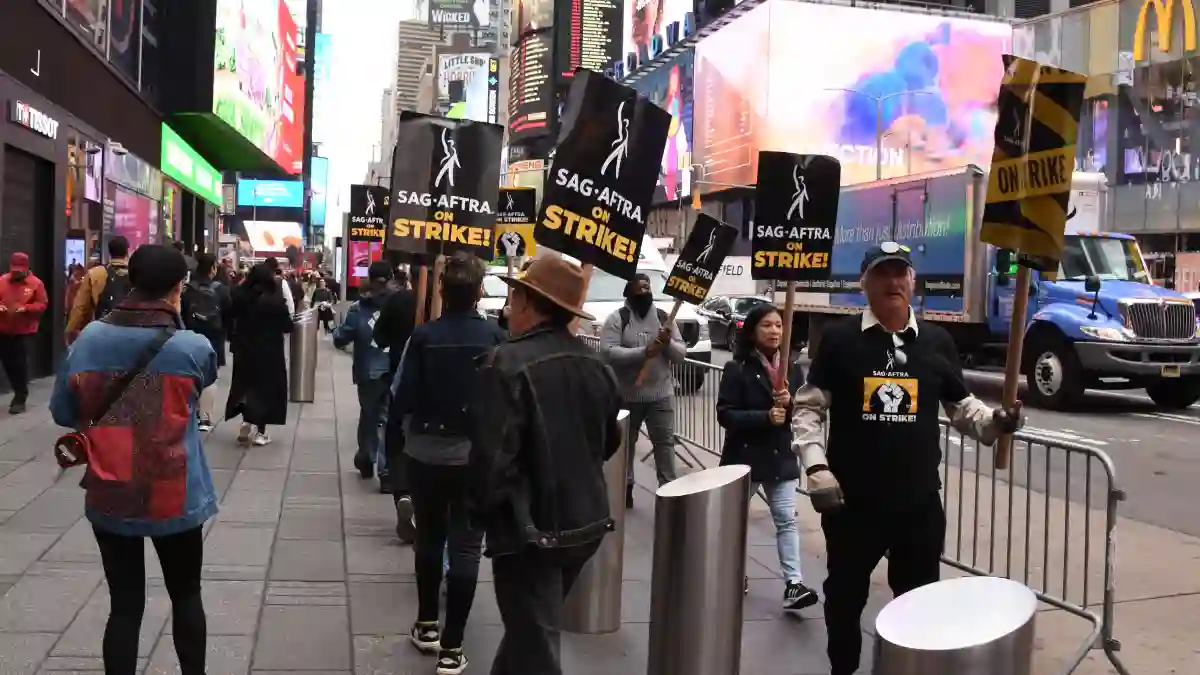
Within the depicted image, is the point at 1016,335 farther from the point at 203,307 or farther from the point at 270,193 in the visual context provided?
the point at 270,193

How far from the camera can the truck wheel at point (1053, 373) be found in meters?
16.6

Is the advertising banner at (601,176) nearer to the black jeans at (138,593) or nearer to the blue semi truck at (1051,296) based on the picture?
the black jeans at (138,593)

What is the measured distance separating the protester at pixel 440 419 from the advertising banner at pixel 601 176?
50cm

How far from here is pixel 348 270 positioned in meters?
34.2

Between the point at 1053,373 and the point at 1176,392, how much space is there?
2.03 metres

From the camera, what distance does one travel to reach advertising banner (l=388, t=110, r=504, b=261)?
26.5 feet

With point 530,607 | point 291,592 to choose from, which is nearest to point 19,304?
point 291,592

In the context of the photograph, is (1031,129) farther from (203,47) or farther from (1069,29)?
(1069,29)

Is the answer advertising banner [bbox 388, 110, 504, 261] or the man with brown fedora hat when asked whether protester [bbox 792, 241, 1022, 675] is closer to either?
the man with brown fedora hat

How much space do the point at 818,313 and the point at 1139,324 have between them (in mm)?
9877

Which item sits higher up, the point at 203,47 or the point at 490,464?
the point at 203,47

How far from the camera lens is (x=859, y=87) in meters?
66.1

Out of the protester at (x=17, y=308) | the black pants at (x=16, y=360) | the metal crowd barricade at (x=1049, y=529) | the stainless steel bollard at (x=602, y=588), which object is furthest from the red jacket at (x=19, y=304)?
the stainless steel bollard at (x=602, y=588)

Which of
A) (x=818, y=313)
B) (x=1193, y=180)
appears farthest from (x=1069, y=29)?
(x=818, y=313)
